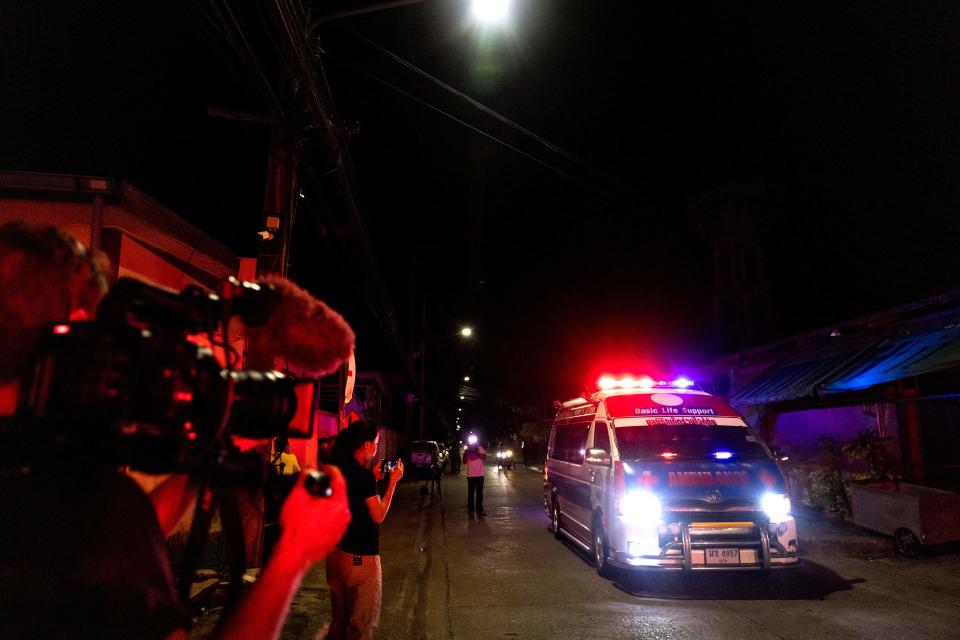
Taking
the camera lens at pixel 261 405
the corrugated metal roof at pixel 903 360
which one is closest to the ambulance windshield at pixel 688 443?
the corrugated metal roof at pixel 903 360

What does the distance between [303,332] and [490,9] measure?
7267 mm

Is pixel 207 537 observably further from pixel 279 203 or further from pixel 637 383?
pixel 637 383

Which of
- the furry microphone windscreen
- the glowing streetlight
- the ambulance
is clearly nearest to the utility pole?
the glowing streetlight

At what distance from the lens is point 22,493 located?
47.5 inches

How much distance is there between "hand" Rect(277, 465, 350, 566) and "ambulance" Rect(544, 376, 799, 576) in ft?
20.2

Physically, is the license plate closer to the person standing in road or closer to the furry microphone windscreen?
the furry microphone windscreen

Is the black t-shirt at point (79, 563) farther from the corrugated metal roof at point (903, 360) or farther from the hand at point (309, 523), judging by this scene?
the corrugated metal roof at point (903, 360)

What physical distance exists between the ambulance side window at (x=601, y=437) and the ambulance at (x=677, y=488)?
1 centimetres

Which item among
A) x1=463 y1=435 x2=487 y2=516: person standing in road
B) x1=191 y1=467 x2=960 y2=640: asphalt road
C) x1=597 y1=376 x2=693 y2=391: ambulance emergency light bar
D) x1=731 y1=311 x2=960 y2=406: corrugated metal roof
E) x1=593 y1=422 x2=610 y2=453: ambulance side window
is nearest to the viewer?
x1=191 y1=467 x2=960 y2=640: asphalt road

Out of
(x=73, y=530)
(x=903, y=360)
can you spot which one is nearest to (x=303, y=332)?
(x=73, y=530)

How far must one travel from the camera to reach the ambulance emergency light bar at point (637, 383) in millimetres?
8836

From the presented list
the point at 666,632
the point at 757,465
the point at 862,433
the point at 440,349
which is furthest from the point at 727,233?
the point at 440,349

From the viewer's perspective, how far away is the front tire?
763 centimetres

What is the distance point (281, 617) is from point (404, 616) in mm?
5817
